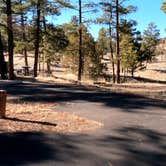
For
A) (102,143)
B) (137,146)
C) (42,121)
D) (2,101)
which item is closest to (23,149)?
(102,143)

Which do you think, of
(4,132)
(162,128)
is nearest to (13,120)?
(4,132)

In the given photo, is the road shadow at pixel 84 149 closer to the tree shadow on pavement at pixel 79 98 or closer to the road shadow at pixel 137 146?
the road shadow at pixel 137 146

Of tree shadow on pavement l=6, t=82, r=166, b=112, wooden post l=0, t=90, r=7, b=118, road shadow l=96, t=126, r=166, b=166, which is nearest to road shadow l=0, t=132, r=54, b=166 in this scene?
road shadow l=96, t=126, r=166, b=166

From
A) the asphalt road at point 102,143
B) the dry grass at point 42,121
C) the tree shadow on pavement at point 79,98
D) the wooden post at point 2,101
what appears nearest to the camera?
the asphalt road at point 102,143

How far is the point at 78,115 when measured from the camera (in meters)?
11.7

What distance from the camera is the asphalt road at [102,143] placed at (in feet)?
23.9

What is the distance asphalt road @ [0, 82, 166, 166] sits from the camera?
23.9 ft

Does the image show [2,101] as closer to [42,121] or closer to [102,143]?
[42,121]

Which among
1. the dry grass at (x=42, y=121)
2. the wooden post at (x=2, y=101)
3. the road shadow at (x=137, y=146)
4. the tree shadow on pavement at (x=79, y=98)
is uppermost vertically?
the wooden post at (x=2, y=101)

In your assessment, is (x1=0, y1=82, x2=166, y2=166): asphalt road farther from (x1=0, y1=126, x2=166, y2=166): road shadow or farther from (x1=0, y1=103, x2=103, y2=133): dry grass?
(x1=0, y1=103, x2=103, y2=133): dry grass

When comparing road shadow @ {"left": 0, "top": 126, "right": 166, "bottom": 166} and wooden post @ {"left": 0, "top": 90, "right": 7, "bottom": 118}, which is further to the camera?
wooden post @ {"left": 0, "top": 90, "right": 7, "bottom": 118}

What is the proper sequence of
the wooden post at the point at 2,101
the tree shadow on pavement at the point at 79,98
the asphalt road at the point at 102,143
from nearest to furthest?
the asphalt road at the point at 102,143, the wooden post at the point at 2,101, the tree shadow on pavement at the point at 79,98

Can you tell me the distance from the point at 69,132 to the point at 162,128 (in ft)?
8.30

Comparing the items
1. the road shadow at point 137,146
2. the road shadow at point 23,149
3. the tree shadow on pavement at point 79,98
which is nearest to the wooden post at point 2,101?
the road shadow at point 23,149
